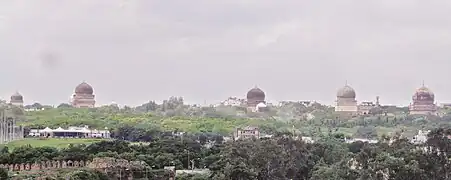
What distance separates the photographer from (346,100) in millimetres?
132000

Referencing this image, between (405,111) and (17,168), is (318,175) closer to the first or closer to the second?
(17,168)

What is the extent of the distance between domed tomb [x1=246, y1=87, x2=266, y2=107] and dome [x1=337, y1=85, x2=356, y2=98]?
12011 mm

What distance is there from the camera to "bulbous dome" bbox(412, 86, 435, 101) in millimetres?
129125

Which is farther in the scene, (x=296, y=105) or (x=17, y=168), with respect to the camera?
(x=296, y=105)

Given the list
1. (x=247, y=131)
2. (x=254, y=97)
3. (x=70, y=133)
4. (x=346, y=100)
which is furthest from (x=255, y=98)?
(x=70, y=133)

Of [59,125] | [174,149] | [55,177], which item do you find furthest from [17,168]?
[59,125]

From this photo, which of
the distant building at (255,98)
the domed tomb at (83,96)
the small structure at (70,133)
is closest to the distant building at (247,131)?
the small structure at (70,133)

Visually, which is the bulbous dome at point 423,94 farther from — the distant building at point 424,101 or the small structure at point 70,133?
the small structure at point 70,133

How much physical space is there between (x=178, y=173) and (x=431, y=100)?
90.2 meters

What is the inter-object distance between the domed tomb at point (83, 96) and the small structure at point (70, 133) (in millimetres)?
44421

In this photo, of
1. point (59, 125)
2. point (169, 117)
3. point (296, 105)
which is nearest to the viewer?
point (59, 125)

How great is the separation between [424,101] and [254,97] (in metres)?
25.6

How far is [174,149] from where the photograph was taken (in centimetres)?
5806

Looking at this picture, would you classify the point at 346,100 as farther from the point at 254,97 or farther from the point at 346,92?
the point at 254,97
